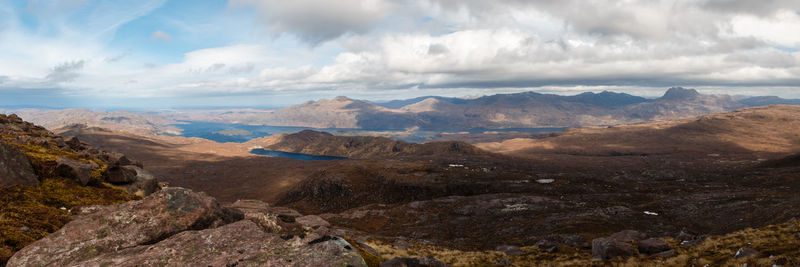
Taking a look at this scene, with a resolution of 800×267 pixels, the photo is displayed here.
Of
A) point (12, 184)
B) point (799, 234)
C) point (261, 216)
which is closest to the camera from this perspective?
point (12, 184)

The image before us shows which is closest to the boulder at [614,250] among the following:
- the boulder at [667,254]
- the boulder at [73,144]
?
the boulder at [667,254]

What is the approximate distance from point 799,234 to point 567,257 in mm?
16498

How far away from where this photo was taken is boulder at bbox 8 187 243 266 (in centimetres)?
1191

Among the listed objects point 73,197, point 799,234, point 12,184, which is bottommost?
point 799,234

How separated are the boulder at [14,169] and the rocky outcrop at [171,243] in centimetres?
717

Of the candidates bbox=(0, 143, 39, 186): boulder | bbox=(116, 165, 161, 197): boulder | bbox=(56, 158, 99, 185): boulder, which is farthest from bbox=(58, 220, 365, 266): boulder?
bbox=(116, 165, 161, 197): boulder

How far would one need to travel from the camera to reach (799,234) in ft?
84.2

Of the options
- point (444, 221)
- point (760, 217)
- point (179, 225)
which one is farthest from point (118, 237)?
point (760, 217)

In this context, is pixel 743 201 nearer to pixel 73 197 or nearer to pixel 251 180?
pixel 73 197

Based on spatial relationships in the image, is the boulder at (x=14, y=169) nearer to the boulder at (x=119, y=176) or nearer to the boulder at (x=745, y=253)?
the boulder at (x=119, y=176)

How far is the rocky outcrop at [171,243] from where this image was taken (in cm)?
1215

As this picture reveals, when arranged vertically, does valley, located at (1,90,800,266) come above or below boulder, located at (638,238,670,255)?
below

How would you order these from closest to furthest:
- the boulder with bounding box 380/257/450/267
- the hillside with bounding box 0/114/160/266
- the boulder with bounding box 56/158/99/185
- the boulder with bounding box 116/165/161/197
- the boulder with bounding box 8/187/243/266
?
the boulder with bounding box 8/187/243/266
the hillside with bounding box 0/114/160/266
the boulder with bounding box 380/257/450/267
the boulder with bounding box 56/158/99/185
the boulder with bounding box 116/165/161/197

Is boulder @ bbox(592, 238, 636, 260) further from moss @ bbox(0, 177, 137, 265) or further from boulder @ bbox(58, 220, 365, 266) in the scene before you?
moss @ bbox(0, 177, 137, 265)
